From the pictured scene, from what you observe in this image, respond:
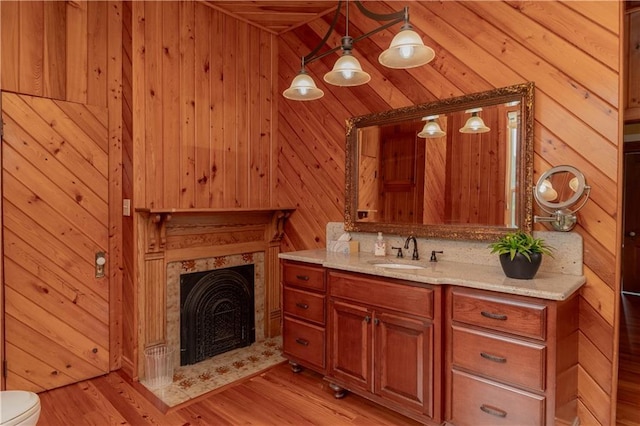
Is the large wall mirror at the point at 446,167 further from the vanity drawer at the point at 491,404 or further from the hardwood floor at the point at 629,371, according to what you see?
the hardwood floor at the point at 629,371

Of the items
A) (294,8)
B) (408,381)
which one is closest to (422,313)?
(408,381)

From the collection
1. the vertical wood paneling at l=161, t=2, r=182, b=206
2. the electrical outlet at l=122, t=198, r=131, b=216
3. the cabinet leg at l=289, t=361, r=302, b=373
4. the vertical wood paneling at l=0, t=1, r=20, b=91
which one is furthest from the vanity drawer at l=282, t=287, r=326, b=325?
the vertical wood paneling at l=0, t=1, r=20, b=91

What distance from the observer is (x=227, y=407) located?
7.83ft

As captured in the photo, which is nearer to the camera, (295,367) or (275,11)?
(295,367)

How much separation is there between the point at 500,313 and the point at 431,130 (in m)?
1.37

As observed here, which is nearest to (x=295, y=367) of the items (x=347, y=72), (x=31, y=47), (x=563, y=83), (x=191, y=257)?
(x=191, y=257)

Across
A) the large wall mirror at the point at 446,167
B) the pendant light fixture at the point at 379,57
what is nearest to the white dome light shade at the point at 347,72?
the pendant light fixture at the point at 379,57

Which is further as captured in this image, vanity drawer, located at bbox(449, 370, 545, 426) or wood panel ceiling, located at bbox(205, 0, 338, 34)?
wood panel ceiling, located at bbox(205, 0, 338, 34)

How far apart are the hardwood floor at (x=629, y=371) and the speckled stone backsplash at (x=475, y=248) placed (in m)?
0.99

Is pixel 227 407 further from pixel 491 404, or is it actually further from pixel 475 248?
pixel 475 248

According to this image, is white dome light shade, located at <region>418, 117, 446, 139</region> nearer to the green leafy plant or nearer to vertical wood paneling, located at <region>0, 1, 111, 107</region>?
the green leafy plant

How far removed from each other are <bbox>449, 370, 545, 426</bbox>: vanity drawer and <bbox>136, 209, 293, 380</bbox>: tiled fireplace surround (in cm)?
203

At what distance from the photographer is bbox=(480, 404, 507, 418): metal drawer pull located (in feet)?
5.94

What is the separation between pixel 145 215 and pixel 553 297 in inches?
103
